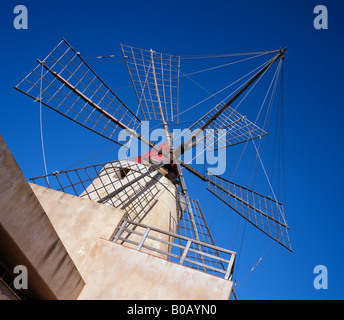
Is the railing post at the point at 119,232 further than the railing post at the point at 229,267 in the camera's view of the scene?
Yes

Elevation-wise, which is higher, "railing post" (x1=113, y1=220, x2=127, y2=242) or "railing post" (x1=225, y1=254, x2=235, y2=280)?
"railing post" (x1=113, y1=220, x2=127, y2=242)

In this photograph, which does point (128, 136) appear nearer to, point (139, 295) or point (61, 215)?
point (61, 215)

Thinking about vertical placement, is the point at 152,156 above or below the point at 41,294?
above

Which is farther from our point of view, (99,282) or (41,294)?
(99,282)

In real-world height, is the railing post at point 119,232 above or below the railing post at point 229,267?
above

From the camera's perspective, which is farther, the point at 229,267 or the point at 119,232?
the point at 119,232

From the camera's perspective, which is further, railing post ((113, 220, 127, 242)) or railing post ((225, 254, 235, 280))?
railing post ((113, 220, 127, 242))

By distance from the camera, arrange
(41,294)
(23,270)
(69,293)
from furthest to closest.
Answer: (69,293) → (41,294) → (23,270)

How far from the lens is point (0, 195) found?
222 cm

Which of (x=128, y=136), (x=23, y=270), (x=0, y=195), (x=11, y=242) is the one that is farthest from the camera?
(x=128, y=136)

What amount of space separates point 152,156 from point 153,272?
17.2ft

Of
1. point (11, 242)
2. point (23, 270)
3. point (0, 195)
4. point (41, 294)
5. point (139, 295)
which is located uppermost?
point (0, 195)

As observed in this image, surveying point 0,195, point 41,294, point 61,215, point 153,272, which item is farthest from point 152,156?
point 0,195

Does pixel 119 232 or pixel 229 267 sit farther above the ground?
pixel 119 232
